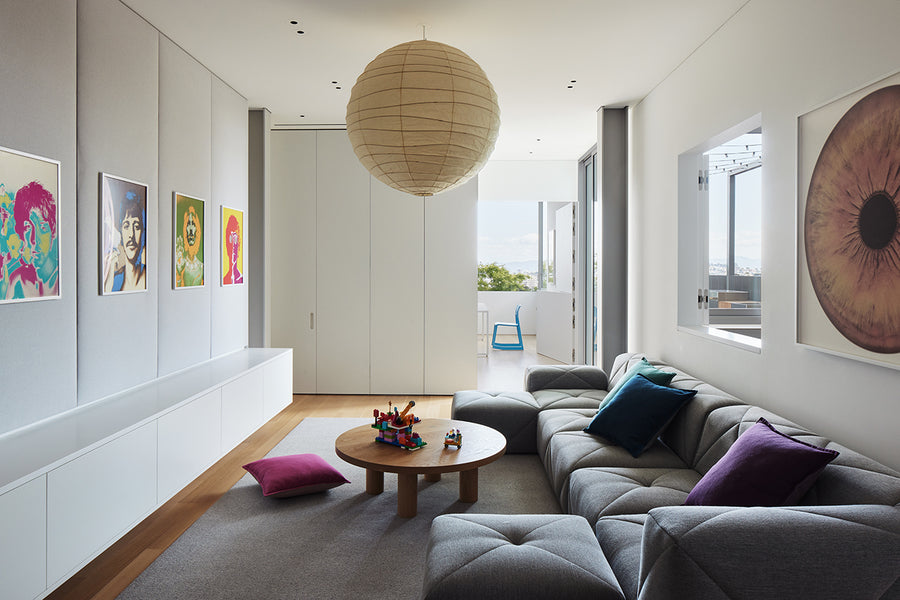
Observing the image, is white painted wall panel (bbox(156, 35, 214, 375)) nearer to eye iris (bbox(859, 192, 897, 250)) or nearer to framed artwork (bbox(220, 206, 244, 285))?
framed artwork (bbox(220, 206, 244, 285))

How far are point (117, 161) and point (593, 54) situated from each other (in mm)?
3009

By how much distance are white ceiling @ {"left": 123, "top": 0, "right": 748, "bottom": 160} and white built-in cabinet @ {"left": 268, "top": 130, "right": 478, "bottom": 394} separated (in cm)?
117

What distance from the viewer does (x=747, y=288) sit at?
22.1 ft

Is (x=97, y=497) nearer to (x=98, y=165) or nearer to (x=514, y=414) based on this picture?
(x=98, y=165)

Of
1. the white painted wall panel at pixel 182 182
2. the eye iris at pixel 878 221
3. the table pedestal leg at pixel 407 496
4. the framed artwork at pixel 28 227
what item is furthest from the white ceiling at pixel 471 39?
the table pedestal leg at pixel 407 496

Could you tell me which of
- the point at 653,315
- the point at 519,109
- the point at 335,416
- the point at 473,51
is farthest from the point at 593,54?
the point at 335,416

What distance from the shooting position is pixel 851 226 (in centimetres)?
222

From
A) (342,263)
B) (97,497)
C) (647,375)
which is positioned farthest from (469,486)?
(342,263)

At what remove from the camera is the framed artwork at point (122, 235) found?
2.98 m

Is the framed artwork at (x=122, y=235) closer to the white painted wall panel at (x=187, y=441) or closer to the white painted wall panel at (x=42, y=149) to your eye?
the white painted wall panel at (x=42, y=149)

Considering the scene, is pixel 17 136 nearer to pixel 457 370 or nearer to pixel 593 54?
pixel 593 54

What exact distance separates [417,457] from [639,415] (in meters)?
1.19

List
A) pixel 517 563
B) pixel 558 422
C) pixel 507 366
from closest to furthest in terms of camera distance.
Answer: pixel 517 563, pixel 558 422, pixel 507 366

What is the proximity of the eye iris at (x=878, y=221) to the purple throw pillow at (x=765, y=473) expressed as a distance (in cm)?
78
